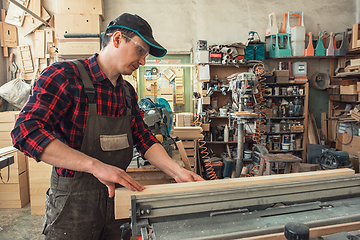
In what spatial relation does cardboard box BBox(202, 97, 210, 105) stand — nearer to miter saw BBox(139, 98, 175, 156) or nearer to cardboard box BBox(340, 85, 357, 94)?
miter saw BBox(139, 98, 175, 156)

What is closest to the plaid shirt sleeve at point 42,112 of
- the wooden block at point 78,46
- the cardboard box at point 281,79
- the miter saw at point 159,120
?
the miter saw at point 159,120

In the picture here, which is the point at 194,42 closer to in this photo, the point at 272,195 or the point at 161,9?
the point at 161,9

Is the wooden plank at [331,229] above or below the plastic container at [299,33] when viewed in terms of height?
below

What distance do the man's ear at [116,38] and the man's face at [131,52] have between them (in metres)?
0.01

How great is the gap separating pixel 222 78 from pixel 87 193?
13.3 ft

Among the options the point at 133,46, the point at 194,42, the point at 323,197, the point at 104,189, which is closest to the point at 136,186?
the point at 104,189

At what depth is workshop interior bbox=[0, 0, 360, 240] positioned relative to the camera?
3.15 metres

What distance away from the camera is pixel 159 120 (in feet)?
7.36

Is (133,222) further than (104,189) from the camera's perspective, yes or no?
No

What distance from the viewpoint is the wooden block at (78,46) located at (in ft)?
10.3

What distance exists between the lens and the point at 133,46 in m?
1.07

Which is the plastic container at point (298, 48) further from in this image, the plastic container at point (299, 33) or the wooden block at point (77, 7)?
the wooden block at point (77, 7)

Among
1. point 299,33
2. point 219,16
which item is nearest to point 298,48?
point 299,33

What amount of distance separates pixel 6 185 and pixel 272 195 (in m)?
3.59
